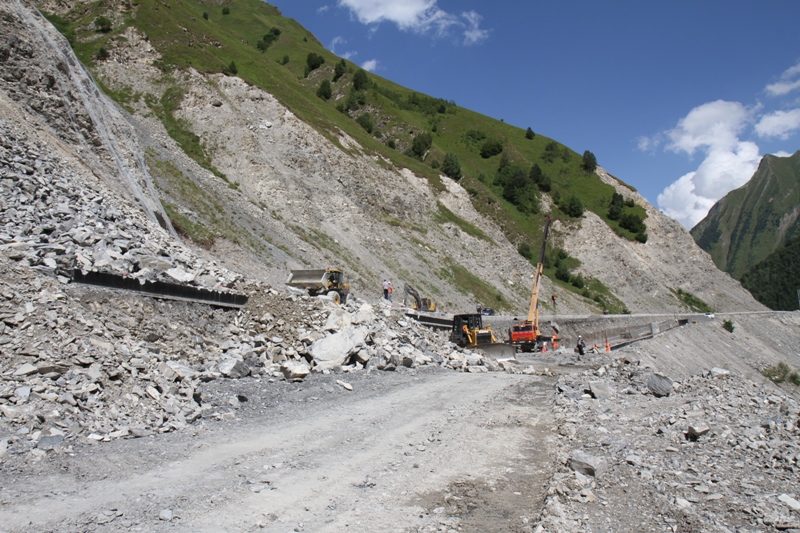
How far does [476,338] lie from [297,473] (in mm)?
19228

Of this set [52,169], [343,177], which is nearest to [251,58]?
[343,177]

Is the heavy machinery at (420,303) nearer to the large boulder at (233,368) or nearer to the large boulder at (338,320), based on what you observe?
the large boulder at (338,320)

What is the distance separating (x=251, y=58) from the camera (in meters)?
53.8

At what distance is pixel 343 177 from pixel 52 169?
94.0 ft

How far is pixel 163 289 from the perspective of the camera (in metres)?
13.2

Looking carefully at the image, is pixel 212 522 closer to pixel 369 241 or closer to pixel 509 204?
pixel 369 241

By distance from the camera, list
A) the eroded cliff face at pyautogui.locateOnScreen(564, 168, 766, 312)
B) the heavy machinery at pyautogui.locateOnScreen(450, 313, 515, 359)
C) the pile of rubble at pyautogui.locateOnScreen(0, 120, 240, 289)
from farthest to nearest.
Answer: the eroded cliff face at pyautogui.locateOnScreen(564, 168, 766, 312), the heavy machinery at pyautogui.locateOnScreen(450, 313, 515, 359), the pile of rubble at pyautogui.locateOnScreen(0, 120, 240, 289)

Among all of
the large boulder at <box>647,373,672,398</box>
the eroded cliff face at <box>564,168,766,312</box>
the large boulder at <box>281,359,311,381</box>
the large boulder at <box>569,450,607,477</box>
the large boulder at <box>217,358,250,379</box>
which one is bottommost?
the large boulder at <box>217,358,250,379</box>

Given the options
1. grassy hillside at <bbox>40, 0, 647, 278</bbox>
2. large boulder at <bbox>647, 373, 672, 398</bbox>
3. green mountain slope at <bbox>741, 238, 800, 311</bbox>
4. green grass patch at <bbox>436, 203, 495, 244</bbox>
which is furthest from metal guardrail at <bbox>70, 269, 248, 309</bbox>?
green mountain slope at <bbox>741, 238, 800, 311</bbox>

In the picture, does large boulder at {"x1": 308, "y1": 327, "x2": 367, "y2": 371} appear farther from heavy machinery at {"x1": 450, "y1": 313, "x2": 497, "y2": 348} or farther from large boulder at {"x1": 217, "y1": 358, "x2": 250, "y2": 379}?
heavy machinery at {"x1": 450, "y1": 313, "x2": 497, "y2": 348}

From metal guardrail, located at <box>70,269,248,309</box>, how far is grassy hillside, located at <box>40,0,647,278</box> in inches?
975

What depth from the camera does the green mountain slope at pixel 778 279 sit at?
113 metres

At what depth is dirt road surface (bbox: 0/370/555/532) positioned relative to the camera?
5504 millimetres

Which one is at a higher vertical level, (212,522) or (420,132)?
(420,132)
